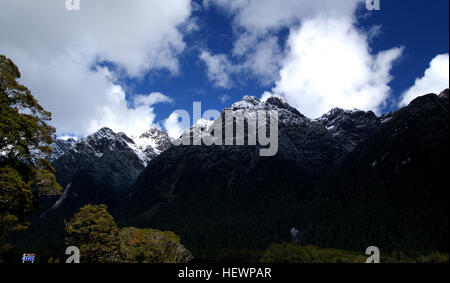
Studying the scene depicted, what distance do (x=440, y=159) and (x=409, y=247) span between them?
151 ft

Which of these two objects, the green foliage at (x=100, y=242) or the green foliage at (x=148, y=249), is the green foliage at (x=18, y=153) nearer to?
the green foliage at (x=100, y=242)

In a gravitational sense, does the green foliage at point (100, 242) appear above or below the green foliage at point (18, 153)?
below

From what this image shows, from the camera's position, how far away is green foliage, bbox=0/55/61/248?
52.1ft

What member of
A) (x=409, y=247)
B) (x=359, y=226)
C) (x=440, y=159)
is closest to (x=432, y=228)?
(x=409, y=247)

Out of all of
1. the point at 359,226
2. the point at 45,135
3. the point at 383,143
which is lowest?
the point at 359,226

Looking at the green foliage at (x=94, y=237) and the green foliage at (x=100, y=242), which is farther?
the green foliage at (x=100, y=242)

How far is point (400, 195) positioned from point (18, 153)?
175567 millimetres

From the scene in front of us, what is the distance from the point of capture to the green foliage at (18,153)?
52.1 ft

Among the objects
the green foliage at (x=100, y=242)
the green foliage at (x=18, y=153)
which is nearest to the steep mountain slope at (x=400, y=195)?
the green foliage at (x=100, y=242)

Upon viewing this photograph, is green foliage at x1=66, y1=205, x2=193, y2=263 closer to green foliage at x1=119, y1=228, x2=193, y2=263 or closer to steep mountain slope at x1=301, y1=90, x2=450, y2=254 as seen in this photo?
green foliage at x1=119, y1=228, x2=193, y2=263

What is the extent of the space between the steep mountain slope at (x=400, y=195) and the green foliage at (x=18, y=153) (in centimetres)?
11392

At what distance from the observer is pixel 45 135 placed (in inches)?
732

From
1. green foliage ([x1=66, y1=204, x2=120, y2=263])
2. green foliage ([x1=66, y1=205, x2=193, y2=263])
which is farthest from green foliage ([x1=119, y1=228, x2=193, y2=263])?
green foliage ([x1=66, y1=204, x2=120, y2=263])
